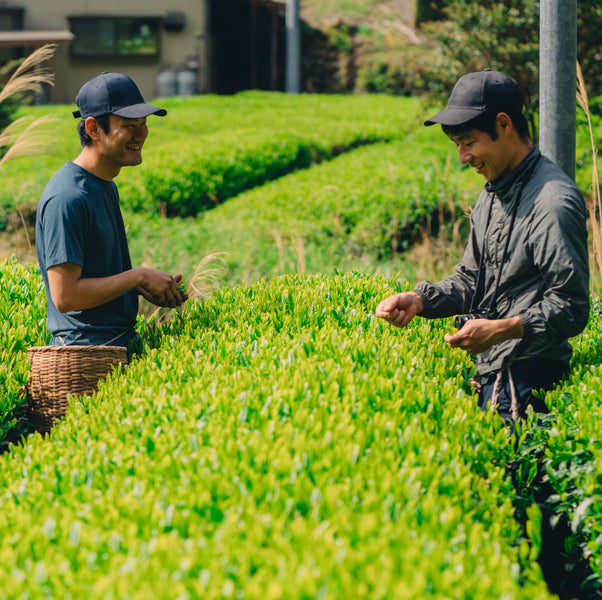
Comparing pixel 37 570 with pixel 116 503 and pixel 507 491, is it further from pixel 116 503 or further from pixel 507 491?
pixel 507 491

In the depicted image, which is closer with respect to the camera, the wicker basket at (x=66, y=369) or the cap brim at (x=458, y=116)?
the cap brim at (x=458, y=116)

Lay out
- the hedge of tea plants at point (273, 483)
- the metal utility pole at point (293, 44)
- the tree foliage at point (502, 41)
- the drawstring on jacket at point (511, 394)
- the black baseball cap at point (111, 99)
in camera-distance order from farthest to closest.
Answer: the metal utility pole at point (293, 44) < the tree foliage at point (502, 41) < the black baseball cap at point (111, 99) < the drawstring on jacket at point (511, 394) < the hedge of tea plants at point (273, 483)

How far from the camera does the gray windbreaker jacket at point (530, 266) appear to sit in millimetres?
3205

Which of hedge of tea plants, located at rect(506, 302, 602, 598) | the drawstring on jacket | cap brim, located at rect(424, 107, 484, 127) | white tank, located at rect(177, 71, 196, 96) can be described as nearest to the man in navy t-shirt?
cap brim, located at rect(424, 107, 484, 127)

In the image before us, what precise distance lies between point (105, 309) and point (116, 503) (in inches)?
71.6

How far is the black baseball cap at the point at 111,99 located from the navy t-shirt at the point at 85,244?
32 centimetres

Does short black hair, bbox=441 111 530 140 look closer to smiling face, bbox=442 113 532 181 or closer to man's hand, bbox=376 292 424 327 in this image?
smiling face, bbox=442 113 532 181

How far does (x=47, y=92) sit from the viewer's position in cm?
2731

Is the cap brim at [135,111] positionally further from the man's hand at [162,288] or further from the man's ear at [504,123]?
the man's ear at [504,123]

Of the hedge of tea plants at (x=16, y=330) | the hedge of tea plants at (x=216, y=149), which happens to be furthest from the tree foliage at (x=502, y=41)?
the hedge of tea plants at (x=16, y=330)

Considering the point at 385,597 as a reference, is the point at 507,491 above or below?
below

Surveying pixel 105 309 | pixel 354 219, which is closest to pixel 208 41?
pixel 354 219

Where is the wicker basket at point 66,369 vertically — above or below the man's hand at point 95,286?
below

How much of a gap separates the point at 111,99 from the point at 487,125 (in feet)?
6.20
